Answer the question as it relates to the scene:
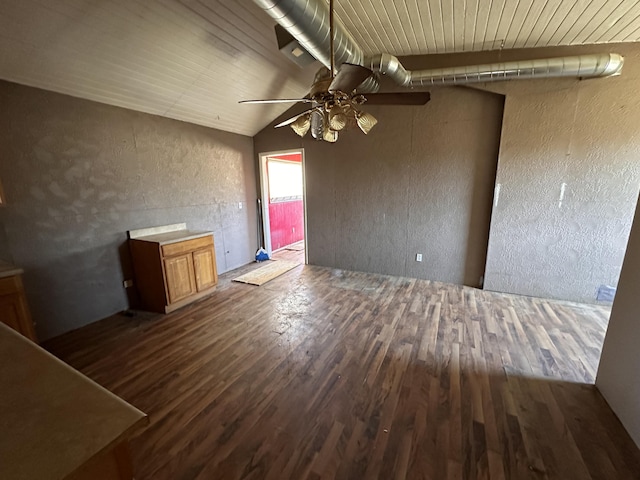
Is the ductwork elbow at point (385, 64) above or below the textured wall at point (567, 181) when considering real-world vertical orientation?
above

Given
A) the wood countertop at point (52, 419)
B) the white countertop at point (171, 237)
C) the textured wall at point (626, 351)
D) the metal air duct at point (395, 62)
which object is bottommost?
the textured wall at point (626, 351)

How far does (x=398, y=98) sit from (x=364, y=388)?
216 centimetres

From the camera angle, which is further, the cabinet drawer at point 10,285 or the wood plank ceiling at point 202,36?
the wood plank ceiling at point 202,36

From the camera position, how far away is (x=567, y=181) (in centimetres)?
324

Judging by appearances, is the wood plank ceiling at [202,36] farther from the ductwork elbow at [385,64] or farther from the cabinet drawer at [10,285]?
the cabinet drawer at [10,285]

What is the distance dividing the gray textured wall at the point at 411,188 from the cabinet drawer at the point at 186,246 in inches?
73.5

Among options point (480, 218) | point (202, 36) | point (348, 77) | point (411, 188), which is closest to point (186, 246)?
point (202, 36)

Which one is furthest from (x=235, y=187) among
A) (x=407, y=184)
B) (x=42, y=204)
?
(x=407, y=184)

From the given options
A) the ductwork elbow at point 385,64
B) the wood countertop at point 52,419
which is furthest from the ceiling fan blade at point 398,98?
the wood countertop at point 52,419

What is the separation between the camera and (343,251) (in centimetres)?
475

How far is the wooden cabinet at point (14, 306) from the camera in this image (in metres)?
1.98

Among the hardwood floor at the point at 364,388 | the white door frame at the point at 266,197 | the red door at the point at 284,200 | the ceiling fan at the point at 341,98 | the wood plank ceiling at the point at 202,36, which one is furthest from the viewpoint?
the red door at the point at 284,200

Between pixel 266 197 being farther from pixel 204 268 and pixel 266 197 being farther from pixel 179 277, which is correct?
pixel 179 277

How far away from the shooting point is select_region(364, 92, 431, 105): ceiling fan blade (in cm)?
197
